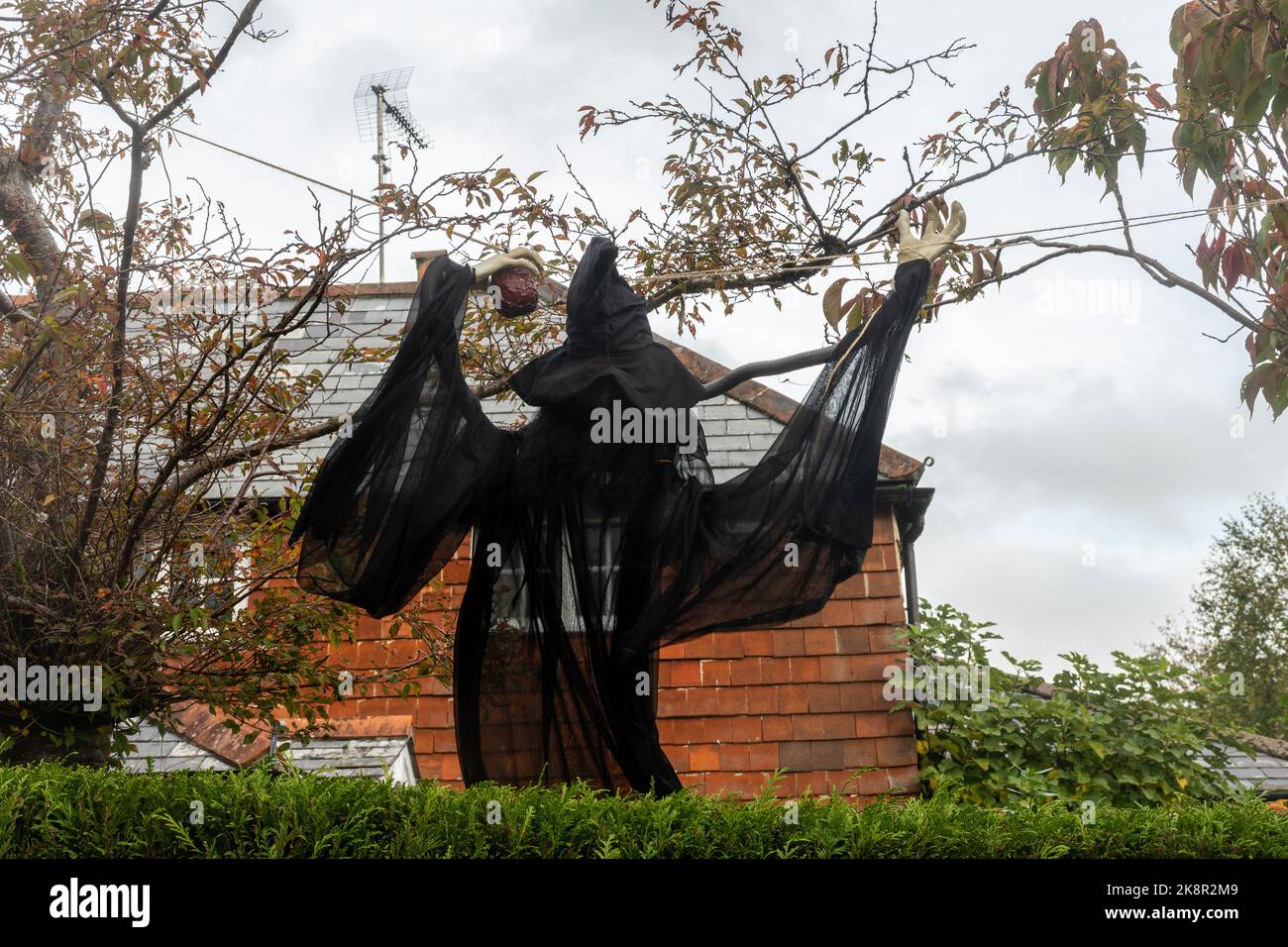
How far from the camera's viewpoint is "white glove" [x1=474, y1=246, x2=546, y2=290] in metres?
3.45

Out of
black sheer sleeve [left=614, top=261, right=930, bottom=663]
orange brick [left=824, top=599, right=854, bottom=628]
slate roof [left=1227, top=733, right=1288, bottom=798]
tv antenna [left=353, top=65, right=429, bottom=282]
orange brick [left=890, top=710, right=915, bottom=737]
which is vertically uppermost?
tv antenna [left=353, top=65, right=429, bottom=282]

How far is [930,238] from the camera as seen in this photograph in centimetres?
348

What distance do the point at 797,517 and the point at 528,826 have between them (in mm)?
1146

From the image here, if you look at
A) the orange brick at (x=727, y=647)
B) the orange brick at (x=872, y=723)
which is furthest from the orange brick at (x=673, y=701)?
the orange brick at (x=872, y=723)

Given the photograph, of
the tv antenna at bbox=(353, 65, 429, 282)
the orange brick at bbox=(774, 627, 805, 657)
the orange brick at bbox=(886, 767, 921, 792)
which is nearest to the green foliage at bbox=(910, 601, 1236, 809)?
the orange brick at bbox=(886, 767, 921, 792)

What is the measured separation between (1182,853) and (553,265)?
155 inches

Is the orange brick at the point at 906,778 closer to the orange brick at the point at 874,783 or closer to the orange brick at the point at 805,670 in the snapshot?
the orange brick at the point at 874,783

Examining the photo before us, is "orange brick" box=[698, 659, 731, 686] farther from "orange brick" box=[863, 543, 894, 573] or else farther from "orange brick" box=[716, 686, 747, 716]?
"orange brick" box=[863, 543, 894, 573]

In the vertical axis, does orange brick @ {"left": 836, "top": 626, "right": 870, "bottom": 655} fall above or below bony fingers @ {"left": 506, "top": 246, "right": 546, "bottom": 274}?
below

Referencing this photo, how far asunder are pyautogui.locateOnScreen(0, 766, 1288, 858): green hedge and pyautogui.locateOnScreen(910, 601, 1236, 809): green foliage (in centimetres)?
376

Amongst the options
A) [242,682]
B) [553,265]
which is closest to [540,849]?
[242,682]

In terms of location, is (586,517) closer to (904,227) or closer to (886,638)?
(904,227)

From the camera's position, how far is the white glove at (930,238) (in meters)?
3.41

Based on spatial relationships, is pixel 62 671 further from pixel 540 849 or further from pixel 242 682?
pixel 540 849
